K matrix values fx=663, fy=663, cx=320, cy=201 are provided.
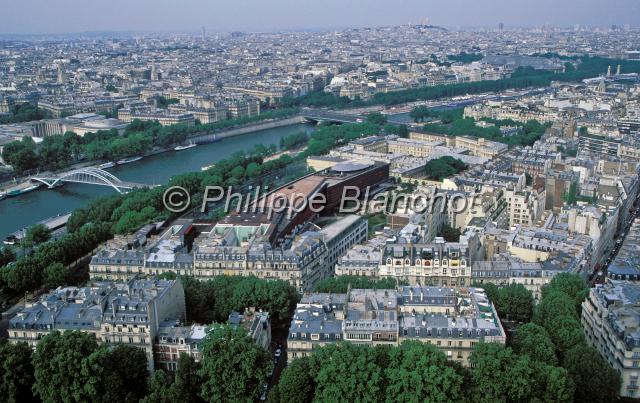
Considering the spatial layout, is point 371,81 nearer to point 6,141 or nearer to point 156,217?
point 6,141

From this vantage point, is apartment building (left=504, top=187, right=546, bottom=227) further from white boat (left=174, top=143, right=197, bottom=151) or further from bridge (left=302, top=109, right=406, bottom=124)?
bridge (left=302, top=109, right=406, bottom=124)

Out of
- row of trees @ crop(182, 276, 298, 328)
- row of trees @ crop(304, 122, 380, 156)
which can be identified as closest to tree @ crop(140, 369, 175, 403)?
row of trees @ crop(182, 276, 298, 328)

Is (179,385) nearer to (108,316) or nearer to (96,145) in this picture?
(108,316)

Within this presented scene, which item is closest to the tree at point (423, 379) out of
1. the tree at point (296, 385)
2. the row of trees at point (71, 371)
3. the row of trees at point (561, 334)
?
the tree at point (296, 385)

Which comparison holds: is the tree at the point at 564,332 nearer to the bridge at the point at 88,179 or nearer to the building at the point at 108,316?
the building at the point at 108,316

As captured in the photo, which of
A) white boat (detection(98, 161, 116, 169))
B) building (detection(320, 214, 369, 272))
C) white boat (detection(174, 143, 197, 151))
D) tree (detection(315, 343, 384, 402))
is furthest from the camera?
white boat (detection(174, 143, 197, 151))

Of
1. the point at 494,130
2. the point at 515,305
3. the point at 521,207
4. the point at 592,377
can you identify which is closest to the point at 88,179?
the point at 521,207
